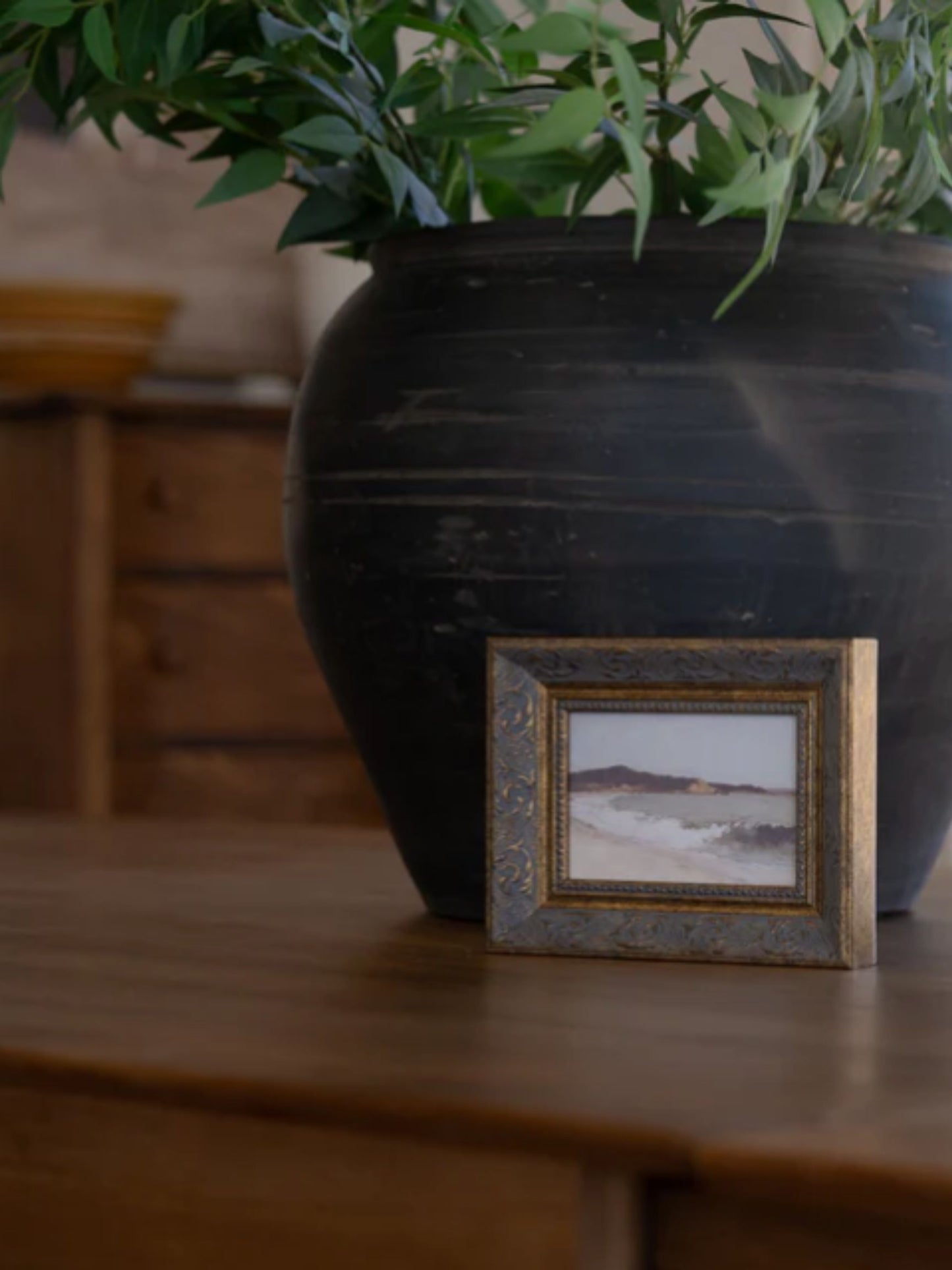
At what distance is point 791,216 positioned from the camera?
2.61 ft

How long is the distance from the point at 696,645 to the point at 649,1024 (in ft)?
0.59

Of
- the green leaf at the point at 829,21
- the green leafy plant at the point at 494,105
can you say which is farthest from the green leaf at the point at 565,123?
the green leaf at the point at 829,21

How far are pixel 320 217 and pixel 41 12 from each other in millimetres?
147

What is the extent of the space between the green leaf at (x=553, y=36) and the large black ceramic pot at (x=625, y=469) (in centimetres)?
12

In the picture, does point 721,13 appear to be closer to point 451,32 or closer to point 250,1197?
point 451,32

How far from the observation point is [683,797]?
72 centimetres

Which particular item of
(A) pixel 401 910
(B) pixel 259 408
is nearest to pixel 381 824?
(B) pixel 259 408

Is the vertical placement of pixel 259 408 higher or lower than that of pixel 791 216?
lower

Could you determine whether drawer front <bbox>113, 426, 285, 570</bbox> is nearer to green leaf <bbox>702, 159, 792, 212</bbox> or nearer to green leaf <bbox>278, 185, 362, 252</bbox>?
green leaf <bbox>278, 185, 362, 252</bbox>

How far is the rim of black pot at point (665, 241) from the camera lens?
2.49ft

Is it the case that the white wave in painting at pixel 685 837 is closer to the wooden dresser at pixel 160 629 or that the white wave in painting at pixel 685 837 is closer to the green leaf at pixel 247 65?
the green leaf at pixel 247 65

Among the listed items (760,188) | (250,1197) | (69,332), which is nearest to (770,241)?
(760,188)

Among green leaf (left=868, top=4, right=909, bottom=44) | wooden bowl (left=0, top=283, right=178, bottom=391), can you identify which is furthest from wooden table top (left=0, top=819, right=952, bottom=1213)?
wooden bowl (left=0, top=283, right=178, bottom=391)

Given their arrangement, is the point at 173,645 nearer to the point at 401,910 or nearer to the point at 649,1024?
the point at 401,910
